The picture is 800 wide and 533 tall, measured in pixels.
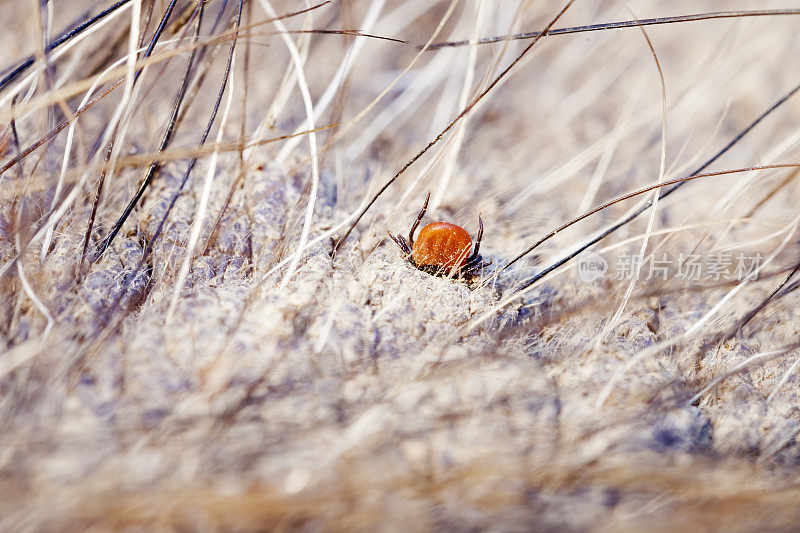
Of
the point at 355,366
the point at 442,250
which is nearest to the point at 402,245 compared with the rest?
the point at 442,250

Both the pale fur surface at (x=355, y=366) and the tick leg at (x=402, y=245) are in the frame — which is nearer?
the pale fur surface at (x=355, y=366)

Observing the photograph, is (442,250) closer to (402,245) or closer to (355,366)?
(402,245)

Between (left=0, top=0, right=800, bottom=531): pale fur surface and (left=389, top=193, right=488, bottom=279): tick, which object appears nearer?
(left=0, top=0, right=800, bottom=531): pale fur surface

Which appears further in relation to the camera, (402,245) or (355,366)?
A: (402,245)

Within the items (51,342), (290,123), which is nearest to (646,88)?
(290,123)

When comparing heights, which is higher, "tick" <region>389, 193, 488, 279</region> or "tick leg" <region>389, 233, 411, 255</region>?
"tick leg" <region>389, 233, 411, 255</region>

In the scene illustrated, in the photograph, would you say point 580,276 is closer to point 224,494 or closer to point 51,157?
point 224,494

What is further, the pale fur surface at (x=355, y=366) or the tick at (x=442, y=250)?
the tick at (x=442, y=250)

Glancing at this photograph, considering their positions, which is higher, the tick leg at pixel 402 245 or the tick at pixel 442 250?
the tick leg at pixel 402 245

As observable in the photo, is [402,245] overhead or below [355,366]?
overhead
